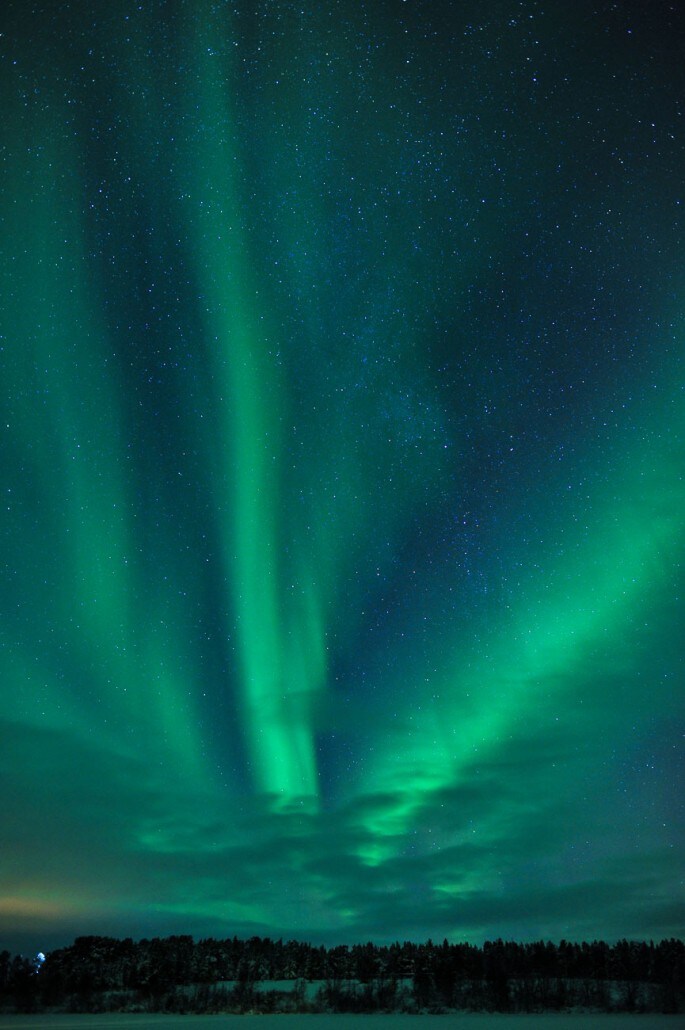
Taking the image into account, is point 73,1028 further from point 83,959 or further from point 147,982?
point 83,959

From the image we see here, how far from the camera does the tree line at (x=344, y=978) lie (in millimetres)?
84688

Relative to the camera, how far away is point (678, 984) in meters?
97.1

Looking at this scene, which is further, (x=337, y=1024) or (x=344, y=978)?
(x=344, y=978)

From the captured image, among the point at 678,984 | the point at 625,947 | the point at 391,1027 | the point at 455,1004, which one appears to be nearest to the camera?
the point at 391,1027

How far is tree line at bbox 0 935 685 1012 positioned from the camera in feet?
278

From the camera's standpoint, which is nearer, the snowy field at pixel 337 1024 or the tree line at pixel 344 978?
the snowy field at pixel 337 1024

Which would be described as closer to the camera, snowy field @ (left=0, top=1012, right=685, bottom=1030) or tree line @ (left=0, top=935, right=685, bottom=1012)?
snowy field @ (left=0, top=1012, right=685, bottom=1030)

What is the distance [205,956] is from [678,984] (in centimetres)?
6311

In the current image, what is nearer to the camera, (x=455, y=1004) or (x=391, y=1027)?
(x=391, y=1027)

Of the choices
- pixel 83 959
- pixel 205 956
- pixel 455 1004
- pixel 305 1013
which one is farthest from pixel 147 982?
pixel 455 1004

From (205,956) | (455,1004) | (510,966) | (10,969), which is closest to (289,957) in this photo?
(205,956)

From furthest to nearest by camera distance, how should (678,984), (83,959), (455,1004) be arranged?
(83,959), (678,984), (455,1004)

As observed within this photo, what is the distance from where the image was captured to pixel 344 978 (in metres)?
107

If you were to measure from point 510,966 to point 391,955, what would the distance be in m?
16.4
